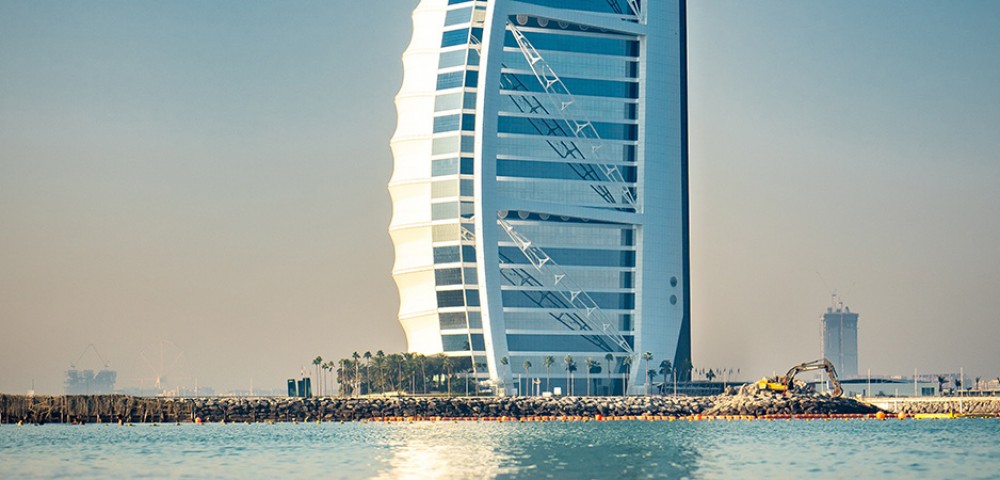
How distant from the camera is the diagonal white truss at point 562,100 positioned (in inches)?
7574

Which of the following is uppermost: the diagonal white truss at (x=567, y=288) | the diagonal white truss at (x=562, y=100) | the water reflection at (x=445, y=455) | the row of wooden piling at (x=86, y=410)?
the diagonal white truss at (x=562, y=100)

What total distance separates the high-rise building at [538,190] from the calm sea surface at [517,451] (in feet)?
150

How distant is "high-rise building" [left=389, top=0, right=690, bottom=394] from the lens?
18912 centimetres

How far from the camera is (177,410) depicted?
165 m

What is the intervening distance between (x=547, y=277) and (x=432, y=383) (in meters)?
18.9

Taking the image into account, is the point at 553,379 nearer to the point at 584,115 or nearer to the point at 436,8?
the point at 584,115

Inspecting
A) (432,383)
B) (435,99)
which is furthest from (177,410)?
(435,99)

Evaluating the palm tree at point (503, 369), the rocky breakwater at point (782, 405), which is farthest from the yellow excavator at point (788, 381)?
the palm tree at point (503, 369)

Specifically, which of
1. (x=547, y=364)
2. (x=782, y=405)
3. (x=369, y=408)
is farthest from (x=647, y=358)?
(x=369, y=408)

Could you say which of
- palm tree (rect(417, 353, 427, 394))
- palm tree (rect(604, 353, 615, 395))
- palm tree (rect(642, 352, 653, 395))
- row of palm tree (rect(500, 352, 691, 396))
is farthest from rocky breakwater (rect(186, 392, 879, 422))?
palm tree (rect(642, 352, 653, 395))

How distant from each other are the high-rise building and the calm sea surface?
45.7 meters

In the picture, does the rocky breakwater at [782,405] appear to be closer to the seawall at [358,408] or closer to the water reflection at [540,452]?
the seawall at [358,408]

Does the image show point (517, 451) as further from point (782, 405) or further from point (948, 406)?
point (948, 406)

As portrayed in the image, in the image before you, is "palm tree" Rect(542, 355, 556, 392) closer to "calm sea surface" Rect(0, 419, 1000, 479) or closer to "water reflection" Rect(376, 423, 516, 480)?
"calm sea surface" Rect(0, 419, 1000, 479)
